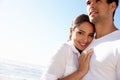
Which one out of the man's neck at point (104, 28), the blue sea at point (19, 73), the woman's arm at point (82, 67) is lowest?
the blue sea at point (19, 73)

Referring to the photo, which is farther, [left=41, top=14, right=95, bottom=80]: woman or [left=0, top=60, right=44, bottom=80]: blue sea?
[left=0, top=60, right=44, bottom=80]: blue sea

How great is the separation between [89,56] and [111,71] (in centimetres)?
38

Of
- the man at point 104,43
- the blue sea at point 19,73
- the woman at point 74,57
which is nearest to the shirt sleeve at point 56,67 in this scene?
the woman at point 74,57

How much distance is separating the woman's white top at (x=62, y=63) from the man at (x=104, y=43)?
0.24m

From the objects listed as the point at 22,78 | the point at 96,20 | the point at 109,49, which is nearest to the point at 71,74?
the point at 109,49

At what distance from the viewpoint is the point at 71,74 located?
10.5 feet

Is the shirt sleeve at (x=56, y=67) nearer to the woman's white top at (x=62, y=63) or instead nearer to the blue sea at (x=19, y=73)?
the woman's white top at (x=62, y=63)

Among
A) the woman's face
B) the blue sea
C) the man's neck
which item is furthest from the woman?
the blue sea

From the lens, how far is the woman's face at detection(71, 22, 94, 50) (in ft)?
11.7

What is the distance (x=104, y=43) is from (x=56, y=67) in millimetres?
734

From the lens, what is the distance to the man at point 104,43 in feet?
10.1

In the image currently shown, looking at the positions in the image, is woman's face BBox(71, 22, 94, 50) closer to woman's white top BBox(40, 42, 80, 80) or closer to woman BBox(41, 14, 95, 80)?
woman BBox(41, 14, 95, 80)

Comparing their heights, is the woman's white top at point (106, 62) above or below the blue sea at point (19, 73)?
above

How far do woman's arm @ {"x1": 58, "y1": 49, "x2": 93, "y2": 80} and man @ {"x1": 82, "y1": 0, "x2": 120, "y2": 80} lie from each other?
0.18ft
